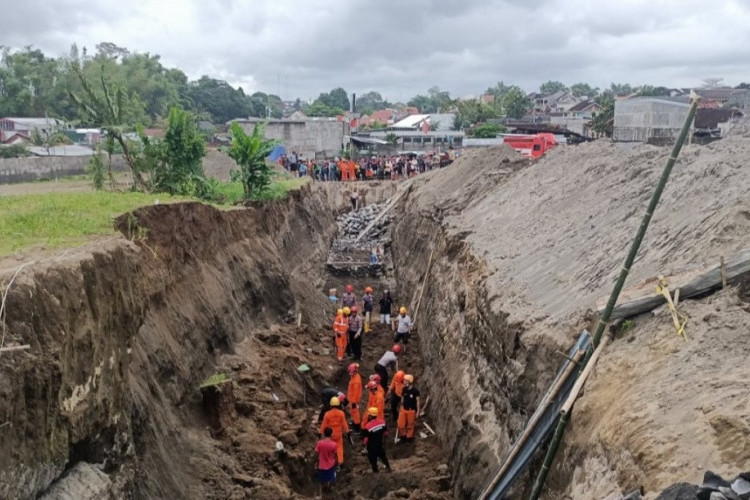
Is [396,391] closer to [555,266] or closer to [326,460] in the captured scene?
[326,460]

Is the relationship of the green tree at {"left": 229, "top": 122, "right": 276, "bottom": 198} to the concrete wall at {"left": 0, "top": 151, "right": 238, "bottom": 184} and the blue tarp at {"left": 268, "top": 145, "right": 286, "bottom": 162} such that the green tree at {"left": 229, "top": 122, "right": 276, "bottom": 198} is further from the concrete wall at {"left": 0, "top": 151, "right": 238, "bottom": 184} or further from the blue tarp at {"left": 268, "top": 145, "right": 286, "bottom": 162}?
the blue tarp at {"left": 268, "top": 145, "right": 286, "bottom": 162}

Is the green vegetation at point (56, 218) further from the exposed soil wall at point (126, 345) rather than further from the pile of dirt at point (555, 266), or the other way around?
the pile of dirt at point (555, 266)

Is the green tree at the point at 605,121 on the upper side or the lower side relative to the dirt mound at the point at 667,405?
upper

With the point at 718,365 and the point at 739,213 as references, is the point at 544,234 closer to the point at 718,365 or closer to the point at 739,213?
the point at 739,213

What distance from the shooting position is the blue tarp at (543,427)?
725 centimetres

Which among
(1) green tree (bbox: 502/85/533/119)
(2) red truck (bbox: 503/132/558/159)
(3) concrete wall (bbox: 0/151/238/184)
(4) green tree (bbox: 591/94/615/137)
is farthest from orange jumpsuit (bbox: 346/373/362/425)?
(1) green tree (bbox: 502/85/533/119)

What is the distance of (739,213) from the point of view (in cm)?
870

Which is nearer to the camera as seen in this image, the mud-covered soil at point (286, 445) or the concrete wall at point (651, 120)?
the mud-covered soil at point (286, 445)

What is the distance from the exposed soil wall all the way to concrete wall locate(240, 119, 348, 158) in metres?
33.6

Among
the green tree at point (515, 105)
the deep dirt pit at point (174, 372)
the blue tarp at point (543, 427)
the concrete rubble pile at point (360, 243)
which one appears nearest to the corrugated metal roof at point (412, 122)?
the green tree at point (515, 105)

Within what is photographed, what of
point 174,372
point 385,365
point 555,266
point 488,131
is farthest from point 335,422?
point 488,131

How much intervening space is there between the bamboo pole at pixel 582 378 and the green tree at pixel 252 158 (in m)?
15.3

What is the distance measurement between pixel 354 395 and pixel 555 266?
469 cm

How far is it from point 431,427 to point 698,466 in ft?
27.9
